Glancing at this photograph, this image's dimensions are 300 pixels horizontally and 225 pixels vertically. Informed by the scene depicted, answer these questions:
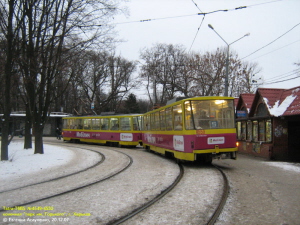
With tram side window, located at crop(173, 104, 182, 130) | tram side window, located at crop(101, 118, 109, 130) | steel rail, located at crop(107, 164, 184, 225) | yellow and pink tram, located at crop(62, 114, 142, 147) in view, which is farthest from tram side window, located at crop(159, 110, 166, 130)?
tram side window, located at crop(101, 118, 109, 130)

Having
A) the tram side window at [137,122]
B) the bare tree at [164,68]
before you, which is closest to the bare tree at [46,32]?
the tram side window at [137,122]

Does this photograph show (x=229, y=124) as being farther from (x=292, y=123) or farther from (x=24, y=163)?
(x=24, y=163)

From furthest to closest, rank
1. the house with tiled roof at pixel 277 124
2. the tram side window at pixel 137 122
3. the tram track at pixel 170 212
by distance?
the tram side window at pixel 137 122 < the house with tiled roof at pixel 277 124 < the tram track at pixel 170 212

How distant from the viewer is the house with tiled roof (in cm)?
1489

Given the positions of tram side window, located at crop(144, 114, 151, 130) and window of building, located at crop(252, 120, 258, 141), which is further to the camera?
window of building, located at crop(252, 120, 258, 141)

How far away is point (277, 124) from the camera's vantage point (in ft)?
49.8

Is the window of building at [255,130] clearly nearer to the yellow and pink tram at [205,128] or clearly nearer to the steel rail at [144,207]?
the yellow and pink tram at [205,128]

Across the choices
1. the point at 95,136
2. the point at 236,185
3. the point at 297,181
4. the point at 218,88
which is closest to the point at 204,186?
the point at 236,185

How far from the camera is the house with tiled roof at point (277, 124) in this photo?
14889 mm

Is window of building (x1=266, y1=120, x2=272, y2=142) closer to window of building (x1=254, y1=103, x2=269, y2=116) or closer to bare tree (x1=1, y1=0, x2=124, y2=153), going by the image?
window of building (x1=254, y1=103, x2=269, y2=116)

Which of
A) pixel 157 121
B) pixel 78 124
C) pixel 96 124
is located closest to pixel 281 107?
pixel 157 121

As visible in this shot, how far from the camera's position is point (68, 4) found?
13398 mm

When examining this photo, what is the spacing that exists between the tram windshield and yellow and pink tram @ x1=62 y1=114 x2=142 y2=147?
35.9 ft

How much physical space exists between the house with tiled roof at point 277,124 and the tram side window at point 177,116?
16.5 feet
